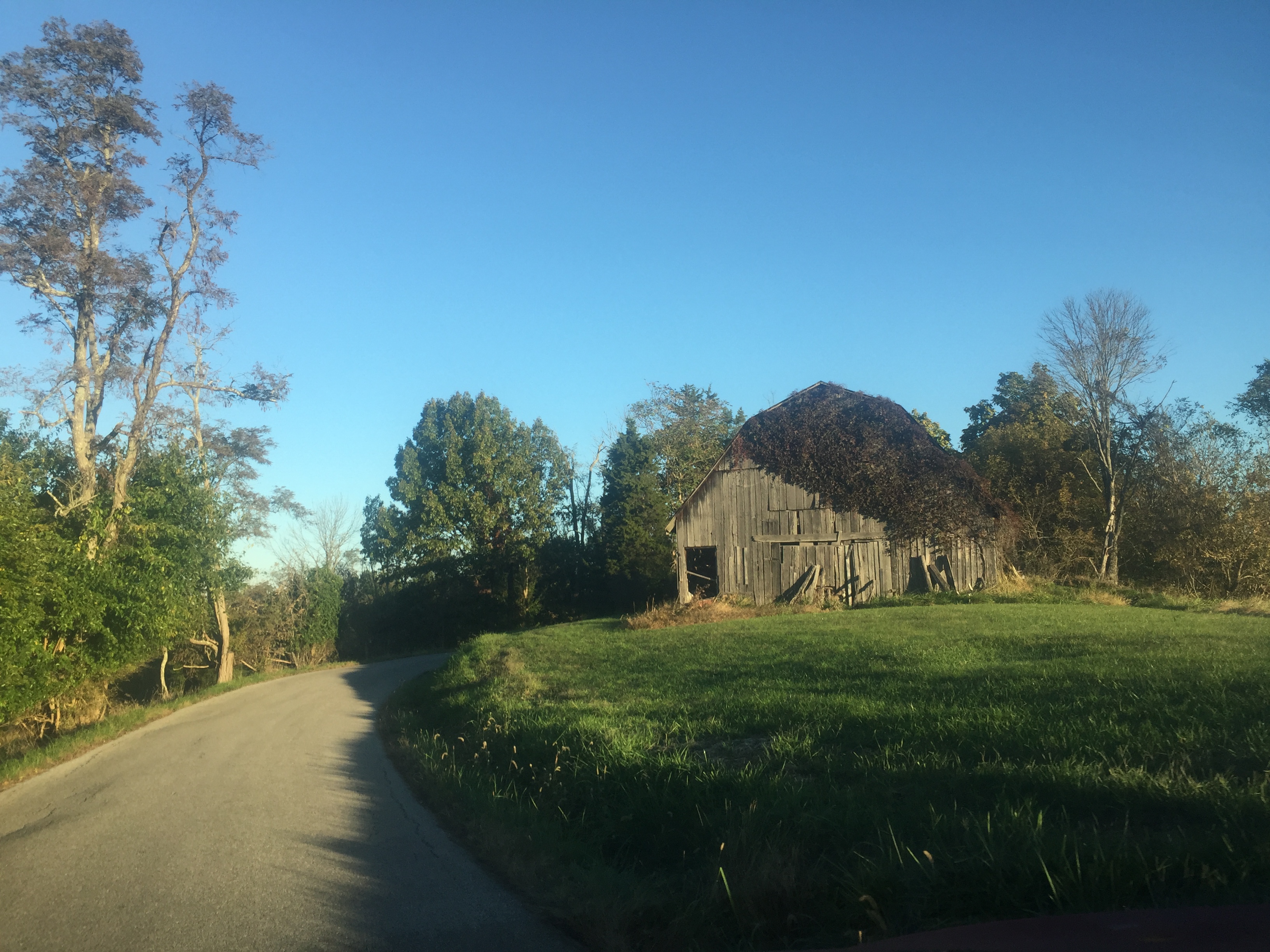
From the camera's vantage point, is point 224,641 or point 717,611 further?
point 224,641

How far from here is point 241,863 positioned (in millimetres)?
6168

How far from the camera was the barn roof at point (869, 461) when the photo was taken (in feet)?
82.8

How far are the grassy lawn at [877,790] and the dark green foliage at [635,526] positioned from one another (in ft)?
93.6

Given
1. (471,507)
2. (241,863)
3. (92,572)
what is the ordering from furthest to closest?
(471,507) < (92,572) < (241,863)

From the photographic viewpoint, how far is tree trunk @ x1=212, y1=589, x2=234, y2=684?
2814cm

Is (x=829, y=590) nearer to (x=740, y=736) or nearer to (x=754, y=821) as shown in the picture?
(x=740, y=736)

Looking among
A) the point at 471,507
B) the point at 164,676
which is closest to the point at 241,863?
the point at 164,676

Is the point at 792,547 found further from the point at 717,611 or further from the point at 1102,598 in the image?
the point at 1102,598

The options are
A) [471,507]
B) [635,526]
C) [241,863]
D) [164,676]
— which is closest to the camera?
[241,863]

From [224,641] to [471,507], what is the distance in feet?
55.6

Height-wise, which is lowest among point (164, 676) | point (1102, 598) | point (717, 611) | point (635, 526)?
point (164, 676)

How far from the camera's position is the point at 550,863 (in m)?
5.52

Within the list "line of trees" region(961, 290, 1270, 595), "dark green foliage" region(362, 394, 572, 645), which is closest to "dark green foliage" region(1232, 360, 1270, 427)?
"line of trees" region(961, 290, 1270, 595)

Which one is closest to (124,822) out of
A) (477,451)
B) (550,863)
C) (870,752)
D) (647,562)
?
(550,863)
